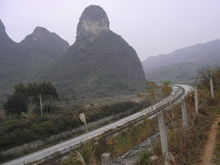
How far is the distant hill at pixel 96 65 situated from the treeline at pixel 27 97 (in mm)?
27311

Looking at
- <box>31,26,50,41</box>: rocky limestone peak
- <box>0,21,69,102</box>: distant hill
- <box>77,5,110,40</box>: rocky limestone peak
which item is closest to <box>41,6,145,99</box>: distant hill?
<box>77,5,110,40</box>: rocky limestone peak

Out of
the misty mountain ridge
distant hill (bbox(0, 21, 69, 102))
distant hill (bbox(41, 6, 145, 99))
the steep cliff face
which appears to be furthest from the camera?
the steep cliff face

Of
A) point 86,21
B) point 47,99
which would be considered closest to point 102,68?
point 86,21

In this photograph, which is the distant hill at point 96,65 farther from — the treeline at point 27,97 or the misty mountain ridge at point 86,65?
the treeline at point 27,97

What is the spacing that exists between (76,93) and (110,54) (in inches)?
1877

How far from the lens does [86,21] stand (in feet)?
481

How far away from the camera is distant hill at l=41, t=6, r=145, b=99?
91.9 meters

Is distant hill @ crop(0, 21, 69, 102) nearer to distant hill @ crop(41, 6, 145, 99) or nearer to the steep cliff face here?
the steep cliff face

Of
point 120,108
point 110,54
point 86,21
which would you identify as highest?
point 86,21

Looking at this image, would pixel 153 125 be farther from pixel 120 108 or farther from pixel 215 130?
pixel 120 108

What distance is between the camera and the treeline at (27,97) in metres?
44.4

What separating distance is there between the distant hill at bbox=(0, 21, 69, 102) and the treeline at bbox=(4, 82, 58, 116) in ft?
103

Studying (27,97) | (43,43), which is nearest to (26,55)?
(43,43)

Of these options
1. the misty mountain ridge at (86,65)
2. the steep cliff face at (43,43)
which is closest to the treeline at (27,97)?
the misty mountain ridge at (86,65)
